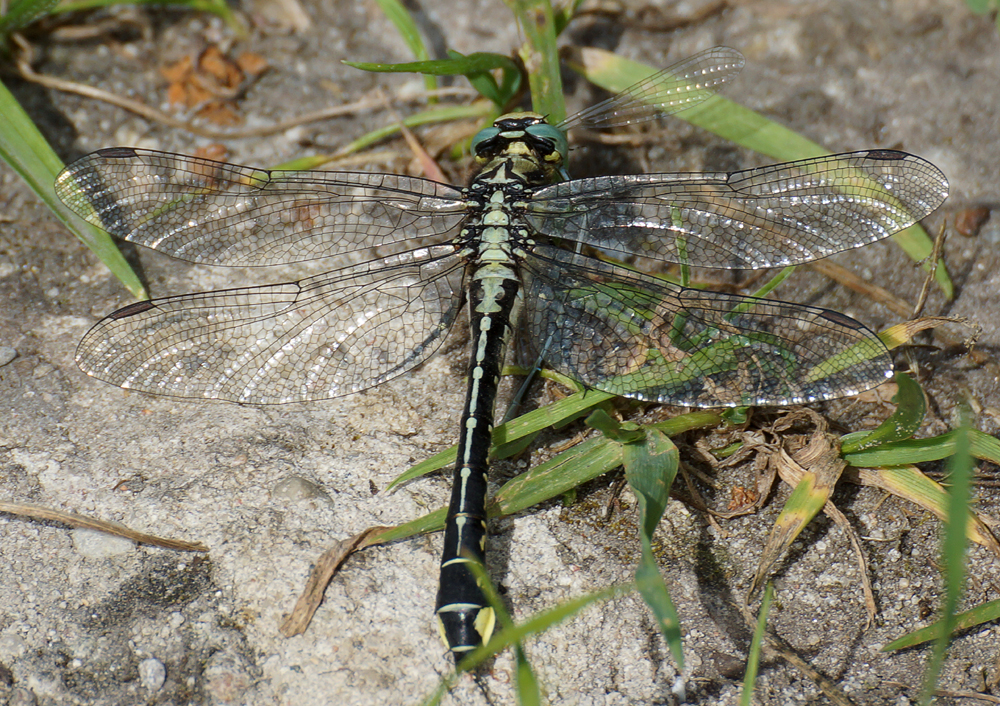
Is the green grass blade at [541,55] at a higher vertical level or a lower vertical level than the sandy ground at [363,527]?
higher

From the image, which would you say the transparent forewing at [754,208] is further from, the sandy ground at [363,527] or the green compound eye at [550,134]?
the sandy ground at [363,527]

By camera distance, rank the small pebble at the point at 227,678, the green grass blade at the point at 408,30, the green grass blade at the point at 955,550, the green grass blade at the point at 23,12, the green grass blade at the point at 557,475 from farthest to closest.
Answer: the green grass blade at the point at 408,30 → the green grass blade at the point at 23,12 → the green grass blade at the point at 557,475 → the small pebble at the point at 227,678 → the green grass blade at the point at 955,550

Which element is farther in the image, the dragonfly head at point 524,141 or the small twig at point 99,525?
the dragonfly head at point 524,141

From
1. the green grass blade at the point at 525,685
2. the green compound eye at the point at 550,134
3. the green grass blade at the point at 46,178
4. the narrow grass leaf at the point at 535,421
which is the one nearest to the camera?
the green grass blade at the point at 525,685

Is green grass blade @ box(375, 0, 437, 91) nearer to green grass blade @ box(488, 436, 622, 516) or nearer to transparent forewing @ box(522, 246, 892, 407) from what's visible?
transparent forewing @ box(522, 246, 892, 407)

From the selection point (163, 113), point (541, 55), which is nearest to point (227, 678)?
point (541, 55)

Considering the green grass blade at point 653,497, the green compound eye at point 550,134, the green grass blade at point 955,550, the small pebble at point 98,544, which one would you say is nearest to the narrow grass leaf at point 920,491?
the green grass blade at point 653,497

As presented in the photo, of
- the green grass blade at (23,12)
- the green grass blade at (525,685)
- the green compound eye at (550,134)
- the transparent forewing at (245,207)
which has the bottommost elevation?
the green grass blade at (525,685)
